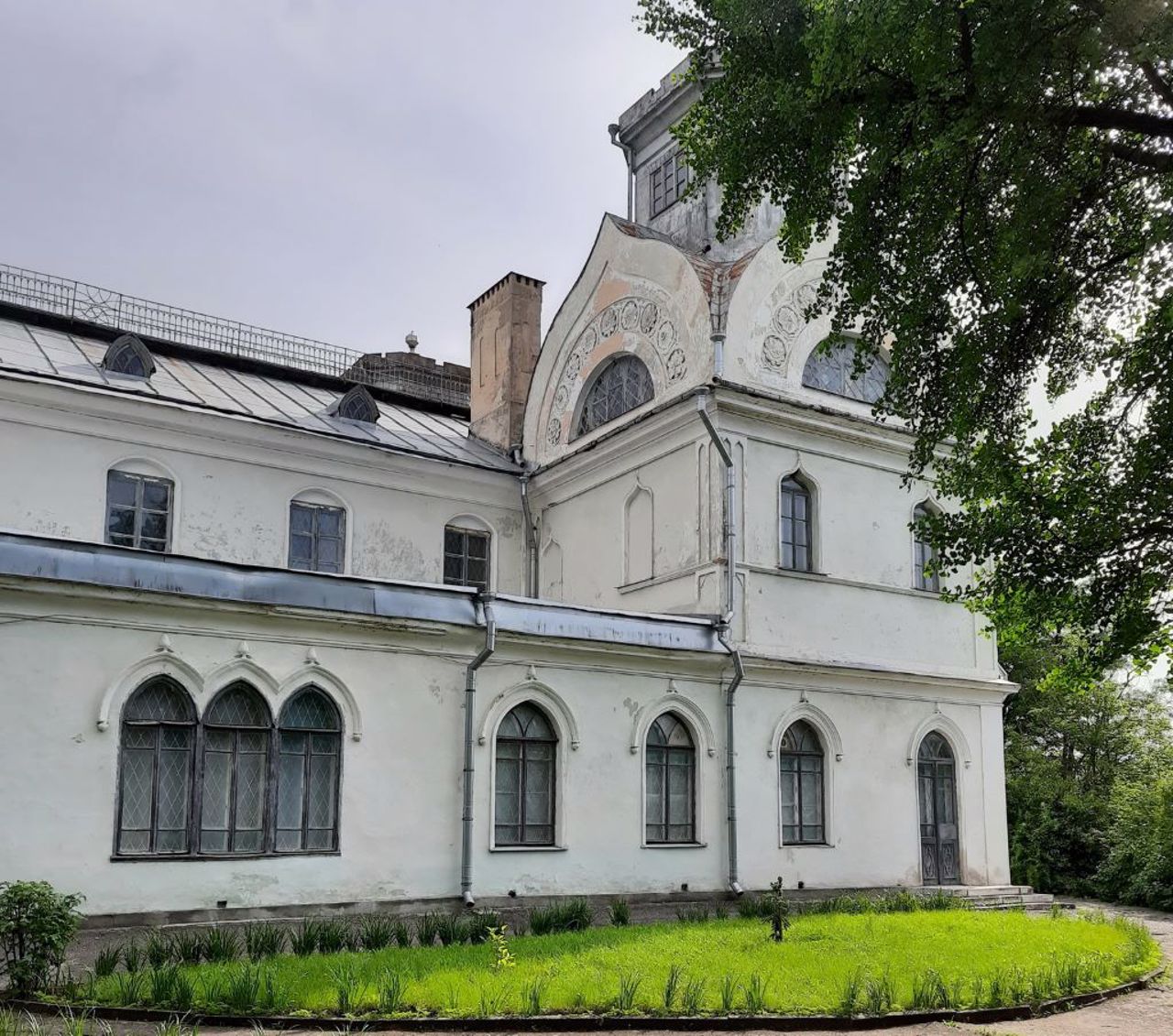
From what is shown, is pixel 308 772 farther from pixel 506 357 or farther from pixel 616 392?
pixel 506 357

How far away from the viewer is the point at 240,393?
820 inches

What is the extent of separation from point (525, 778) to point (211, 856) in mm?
4141

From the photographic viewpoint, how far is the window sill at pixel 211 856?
41.6ft

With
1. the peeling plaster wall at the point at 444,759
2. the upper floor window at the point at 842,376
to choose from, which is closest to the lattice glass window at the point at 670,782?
the peeling plaster wall at the point at 444,759

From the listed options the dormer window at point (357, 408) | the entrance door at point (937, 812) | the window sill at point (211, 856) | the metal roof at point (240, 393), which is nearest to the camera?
the window sill at point (211, 856)

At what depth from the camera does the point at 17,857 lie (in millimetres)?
12023

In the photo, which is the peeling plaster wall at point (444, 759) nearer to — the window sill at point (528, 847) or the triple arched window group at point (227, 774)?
the window sill at point (528, 847)

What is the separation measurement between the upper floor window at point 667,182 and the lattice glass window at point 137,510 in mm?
10825

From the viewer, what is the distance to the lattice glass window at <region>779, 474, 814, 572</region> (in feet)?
62.3

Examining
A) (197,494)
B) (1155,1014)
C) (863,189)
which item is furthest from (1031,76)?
(197,494)

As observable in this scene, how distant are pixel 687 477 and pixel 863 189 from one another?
768cm

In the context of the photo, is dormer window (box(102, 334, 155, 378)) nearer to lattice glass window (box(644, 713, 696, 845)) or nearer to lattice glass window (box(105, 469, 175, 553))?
lattice glass window (box(105, 469, 175, 553))

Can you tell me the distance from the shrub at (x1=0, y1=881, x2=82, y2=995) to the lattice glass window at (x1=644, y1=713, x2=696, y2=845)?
8.74 m

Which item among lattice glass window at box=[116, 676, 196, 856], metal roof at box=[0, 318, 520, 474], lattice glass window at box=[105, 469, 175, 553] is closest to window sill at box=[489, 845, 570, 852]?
lattice glass window at box=[116, 676, 196, 856]
